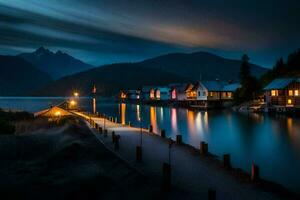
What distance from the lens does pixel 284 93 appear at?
76.2 m

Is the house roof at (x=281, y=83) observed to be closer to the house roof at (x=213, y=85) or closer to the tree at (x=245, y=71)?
the tree at (x=245, y=71)

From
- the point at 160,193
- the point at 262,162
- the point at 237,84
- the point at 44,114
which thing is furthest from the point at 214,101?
the point at 160,193


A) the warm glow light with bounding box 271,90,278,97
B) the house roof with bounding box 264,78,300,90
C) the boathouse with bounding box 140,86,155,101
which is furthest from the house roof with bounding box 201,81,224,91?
the boathouse with bounding box 140,86,155,101

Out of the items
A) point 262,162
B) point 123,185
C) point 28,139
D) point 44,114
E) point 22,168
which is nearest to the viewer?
point 123,185

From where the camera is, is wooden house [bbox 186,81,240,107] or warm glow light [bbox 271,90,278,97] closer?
warm glow light [bbox 271,90,278,97]

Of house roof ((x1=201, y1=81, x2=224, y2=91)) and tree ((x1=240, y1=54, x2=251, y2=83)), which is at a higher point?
tree ((x1=240, y1=54, x2=251, y2=83))

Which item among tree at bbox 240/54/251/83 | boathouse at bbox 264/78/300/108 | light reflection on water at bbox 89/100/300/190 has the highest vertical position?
tree at bbox 240/54/251/83

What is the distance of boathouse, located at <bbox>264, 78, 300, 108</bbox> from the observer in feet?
242

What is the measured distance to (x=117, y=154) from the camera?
2173 cm

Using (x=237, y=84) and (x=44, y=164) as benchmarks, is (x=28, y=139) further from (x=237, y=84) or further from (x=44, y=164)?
(x=237, y=84)

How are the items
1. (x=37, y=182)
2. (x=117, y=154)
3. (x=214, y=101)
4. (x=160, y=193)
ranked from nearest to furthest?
(x=160, y=193), (x=37, y=182), (x=117, y=154), (x=214, y=101)

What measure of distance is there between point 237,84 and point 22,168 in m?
96.0

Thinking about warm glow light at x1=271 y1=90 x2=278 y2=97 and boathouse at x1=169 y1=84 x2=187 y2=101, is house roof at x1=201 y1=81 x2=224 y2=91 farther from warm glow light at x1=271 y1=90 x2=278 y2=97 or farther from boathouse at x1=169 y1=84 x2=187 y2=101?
warm glow light at x1=271 y1=90 x2=278 y2=97

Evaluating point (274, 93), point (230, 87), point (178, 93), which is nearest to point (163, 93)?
point (178, 93)
